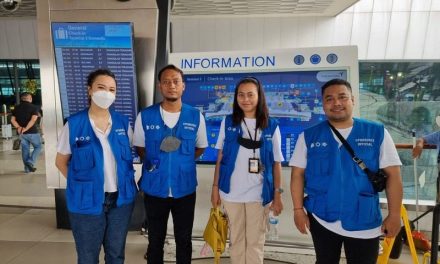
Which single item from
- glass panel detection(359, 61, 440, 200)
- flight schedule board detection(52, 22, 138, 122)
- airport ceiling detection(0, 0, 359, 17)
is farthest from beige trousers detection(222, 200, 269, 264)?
airport ceiling detection(0, 0, 359, 17)

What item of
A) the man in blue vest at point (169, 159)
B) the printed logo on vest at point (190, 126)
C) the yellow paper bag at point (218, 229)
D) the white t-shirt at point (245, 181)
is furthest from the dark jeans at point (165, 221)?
the printed logo on vest at point (190, 126)

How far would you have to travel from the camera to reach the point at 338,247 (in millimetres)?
1710

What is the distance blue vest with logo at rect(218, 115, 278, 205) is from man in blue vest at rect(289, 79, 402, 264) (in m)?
0.38

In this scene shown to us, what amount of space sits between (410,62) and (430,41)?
0.76 meters

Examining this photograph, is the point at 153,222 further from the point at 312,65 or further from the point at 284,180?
the point at 312,65

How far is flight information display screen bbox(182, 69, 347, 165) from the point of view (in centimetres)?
278

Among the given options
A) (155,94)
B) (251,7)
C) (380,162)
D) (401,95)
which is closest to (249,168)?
(380,162)

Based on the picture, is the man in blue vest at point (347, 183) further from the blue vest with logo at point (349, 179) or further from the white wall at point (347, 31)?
the white wall at point (347, 31)

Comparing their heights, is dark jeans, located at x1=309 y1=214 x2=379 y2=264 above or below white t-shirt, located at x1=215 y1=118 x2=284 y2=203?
below

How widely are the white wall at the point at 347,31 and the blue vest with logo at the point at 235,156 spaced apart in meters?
8.46

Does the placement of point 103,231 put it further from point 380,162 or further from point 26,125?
point 26,125

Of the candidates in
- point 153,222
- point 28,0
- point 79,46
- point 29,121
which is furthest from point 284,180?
point 28,0

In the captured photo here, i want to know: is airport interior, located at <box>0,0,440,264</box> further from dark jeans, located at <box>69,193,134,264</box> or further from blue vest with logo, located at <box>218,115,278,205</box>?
dark jeans, located at <box>69,193,134,264</box>

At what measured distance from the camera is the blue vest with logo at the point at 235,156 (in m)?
2.08
